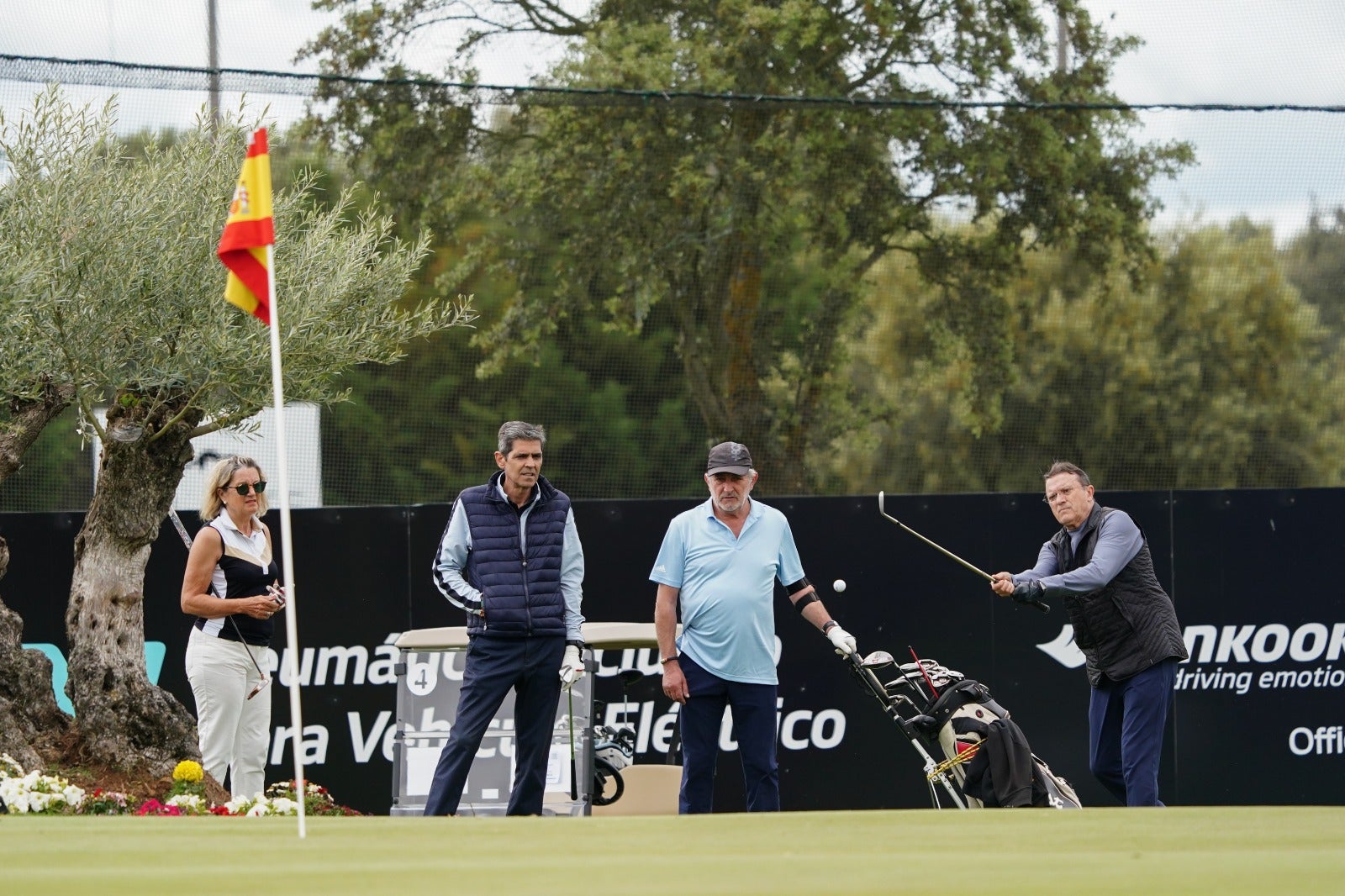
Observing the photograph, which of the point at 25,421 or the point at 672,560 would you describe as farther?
the point at 25,421

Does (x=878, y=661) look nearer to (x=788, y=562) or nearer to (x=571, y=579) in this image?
(x=788, y=562)

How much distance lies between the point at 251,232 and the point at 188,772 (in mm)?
2858

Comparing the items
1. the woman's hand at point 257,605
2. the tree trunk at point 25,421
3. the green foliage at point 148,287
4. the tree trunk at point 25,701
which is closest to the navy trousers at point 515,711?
the woman's hand at point 257,605

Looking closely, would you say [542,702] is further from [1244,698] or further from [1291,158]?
[1291,158]

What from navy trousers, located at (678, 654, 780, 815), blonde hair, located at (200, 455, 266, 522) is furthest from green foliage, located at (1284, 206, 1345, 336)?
blonde hair, located at (200, 455, 266, 522)

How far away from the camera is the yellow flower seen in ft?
21.5

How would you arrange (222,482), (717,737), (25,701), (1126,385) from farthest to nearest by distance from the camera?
(1126,385) → (25,701) → (222,482) → (717,737)

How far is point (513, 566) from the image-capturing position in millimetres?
6180

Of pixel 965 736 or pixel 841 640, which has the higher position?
pixel 841 640

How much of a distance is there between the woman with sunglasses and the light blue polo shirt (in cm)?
175

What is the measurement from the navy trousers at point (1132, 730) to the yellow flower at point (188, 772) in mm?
3848

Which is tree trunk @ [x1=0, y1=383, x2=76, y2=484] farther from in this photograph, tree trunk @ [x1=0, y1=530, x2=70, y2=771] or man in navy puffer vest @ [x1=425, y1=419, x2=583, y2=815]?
man in navy puffer vest @ [x1=425, y1=419, x2=583, y2=815]

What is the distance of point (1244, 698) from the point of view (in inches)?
333

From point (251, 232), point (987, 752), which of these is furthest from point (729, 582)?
point (251, 232)
